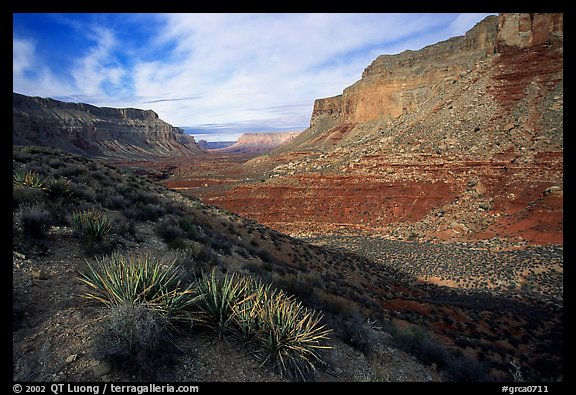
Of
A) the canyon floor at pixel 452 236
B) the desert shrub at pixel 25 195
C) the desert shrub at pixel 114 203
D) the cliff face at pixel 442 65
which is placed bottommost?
the canyon floor at pixel 452 236

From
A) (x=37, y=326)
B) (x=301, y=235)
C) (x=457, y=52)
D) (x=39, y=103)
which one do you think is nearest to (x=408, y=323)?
(x=37, y=326)

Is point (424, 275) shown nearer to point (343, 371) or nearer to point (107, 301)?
point (343, 371)

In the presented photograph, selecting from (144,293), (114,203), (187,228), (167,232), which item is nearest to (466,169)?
(187,228)

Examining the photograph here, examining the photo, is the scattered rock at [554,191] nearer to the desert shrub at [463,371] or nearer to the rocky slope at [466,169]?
the rocky slope at [466,169]

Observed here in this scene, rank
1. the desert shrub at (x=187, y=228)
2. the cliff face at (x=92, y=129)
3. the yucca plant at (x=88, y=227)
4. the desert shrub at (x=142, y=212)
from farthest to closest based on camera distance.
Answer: the cliff face at (x=92, y=129) < the desert shrub at (x=187, y=228) < the desert shrub at (x=142, y=212) < the yucca plant at (x=88, y=227)

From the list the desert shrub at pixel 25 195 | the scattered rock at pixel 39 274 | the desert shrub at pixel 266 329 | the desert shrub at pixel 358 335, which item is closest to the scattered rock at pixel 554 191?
the desert shrub at pixel 358 335

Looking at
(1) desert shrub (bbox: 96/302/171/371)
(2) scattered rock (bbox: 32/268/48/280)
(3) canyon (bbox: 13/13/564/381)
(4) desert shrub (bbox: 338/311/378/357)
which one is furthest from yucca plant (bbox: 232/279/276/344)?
(2) scattered rock (bbox: 32/268/48/280)

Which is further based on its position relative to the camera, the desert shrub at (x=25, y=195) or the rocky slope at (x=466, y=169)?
the rocky slope at (x=466, y=169)
